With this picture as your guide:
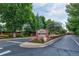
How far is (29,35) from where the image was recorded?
20.0ft

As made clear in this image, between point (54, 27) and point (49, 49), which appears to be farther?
point (54, 27)

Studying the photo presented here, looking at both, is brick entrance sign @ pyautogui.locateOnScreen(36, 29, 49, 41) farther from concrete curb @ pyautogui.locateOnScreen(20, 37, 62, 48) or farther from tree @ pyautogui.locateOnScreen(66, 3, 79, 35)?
tree @ pyautogui.locateOnScreen(66, 3, 79, 35)

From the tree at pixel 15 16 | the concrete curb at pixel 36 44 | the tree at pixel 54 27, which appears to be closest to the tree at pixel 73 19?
the tree at pixel 54 27

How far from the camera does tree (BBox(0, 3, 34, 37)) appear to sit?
20.0 ft

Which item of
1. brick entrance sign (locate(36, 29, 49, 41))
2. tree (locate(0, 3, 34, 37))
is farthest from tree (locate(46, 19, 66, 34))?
tree (locate(0, 3, 34, 37))

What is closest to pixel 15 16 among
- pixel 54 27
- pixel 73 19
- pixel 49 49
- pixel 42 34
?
pixel 42 34

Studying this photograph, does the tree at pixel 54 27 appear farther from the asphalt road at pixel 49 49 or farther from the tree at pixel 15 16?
the tree at pixel 15 16

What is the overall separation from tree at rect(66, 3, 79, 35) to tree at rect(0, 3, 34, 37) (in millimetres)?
699

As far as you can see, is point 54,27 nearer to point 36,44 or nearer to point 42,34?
point 42,34

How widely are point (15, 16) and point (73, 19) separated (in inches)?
42.2

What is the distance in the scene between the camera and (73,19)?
6.11 m

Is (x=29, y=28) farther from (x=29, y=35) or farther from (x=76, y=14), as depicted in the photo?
(x=76, y=14)

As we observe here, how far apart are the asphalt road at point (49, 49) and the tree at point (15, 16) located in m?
0.23

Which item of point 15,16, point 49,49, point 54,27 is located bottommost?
point 49,49
